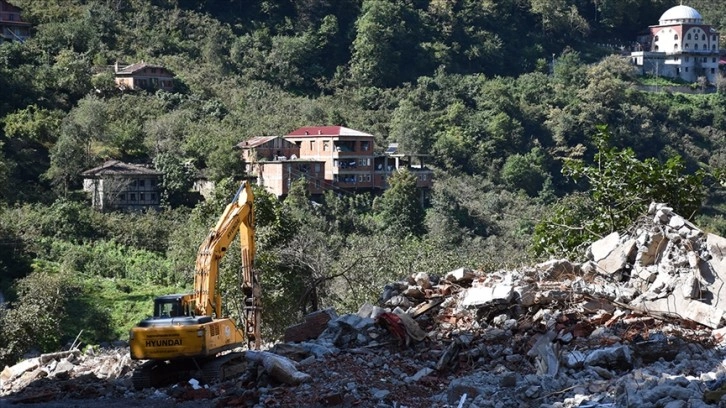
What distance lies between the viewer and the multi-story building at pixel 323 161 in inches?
1558

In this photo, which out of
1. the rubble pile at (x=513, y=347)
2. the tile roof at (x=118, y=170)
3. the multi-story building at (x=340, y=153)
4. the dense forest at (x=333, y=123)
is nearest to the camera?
the rubble pile at (x=513, y=347)

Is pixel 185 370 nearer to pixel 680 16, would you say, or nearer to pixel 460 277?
pixel 460 277

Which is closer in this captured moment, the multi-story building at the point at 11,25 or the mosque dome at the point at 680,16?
the multi-story building at the point at 11,25

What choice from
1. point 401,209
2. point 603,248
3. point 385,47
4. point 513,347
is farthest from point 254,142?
point 513,347

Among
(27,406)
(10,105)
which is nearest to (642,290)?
(27,406)

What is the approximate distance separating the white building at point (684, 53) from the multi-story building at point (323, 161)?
981 inches

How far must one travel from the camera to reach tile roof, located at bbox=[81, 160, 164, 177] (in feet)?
123

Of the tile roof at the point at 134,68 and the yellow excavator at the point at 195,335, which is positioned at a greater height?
the tile roof at the point at 134,68

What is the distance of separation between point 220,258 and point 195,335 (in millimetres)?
1920

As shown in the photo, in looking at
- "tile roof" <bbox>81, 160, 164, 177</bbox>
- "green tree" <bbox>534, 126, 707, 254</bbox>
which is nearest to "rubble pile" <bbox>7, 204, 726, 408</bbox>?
"green tree" <bbox>534, 126, 707, 254</bbox>

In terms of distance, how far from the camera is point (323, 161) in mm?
42062

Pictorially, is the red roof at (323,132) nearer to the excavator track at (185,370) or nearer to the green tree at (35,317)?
the green tree at (35,317)

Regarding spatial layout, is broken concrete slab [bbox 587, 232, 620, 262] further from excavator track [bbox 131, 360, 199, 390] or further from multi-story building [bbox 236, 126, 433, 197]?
multi-story building [bbox 236, 126, 433, 197]

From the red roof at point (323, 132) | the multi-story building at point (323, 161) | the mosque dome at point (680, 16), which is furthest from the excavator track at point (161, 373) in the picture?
the mosque dome at point (680, 16)
